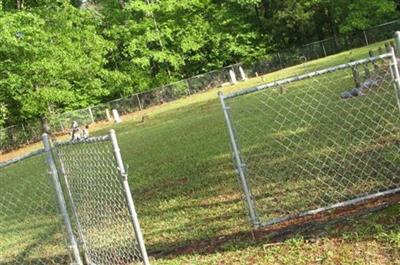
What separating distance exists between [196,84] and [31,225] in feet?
106

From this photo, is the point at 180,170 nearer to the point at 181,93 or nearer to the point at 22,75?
the point at 22,75

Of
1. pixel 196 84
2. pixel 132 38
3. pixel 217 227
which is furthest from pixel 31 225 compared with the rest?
pixel 132 38

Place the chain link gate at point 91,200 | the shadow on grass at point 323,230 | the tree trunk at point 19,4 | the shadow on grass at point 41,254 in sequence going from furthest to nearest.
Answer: the tree trunk at point 19,4
the shadow on grass at point 41,254
the chain link gate at point 91,200
the shadow on grass at point 323,230

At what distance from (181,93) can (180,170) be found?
97.9 feet

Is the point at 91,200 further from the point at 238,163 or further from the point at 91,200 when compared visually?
the point at 238,163

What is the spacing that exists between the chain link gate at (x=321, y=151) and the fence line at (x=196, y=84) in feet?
78.5

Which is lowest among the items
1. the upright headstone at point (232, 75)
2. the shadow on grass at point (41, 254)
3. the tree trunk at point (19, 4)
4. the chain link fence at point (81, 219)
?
the shadow on grass at point (41, 254)

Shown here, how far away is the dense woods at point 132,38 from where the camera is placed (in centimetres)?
3231

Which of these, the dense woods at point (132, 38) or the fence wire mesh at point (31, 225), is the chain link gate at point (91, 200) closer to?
the fence wire mesh at point (31, 225)

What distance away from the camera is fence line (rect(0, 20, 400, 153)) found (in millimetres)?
34562

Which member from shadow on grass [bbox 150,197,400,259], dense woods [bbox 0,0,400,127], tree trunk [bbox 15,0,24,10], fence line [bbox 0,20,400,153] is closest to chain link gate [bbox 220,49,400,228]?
shadow on grass [bbox 150,197,400,259]

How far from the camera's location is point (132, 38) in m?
41.5

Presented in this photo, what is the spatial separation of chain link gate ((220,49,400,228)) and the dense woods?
22.0 metres

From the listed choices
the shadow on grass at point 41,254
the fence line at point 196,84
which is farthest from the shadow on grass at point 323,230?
the fence line at point 196,84
